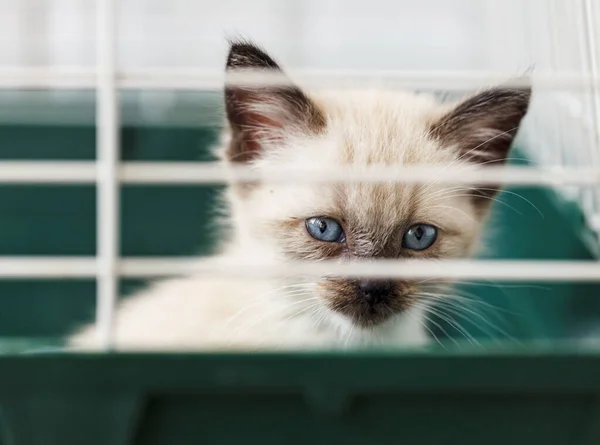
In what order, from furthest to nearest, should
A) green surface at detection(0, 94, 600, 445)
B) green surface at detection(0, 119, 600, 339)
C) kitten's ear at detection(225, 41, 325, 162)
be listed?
1. green surface at detection(0, 119, 600, 339)
2. kitten's ear at detection(225, 41, 325, 162)
3. green surface at detection(0, 94, 600, 445)

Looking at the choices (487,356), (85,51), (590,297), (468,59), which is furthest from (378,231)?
(85,51)

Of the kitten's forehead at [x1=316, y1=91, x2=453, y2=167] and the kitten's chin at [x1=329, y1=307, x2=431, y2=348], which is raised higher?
the kitten's forehead at [x1=316, y1=91, x2=453, y2=167]

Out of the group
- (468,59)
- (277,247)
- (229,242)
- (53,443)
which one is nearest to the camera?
(53,443)

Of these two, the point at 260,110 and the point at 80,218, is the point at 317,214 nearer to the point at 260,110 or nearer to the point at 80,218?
the point at 260,110

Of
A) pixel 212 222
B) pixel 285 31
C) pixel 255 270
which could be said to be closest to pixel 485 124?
pixel 255 270

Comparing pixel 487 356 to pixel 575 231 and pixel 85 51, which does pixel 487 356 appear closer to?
pixel 575 231

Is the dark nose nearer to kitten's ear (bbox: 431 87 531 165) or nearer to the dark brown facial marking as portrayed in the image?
the dark brown facial marking

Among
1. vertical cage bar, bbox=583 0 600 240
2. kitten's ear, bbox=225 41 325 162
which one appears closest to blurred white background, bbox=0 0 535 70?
vertical cage bar, bbox=583 0 600 240

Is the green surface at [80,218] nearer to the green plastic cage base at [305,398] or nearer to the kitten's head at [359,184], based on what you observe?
the kitten's head at [359,184]
